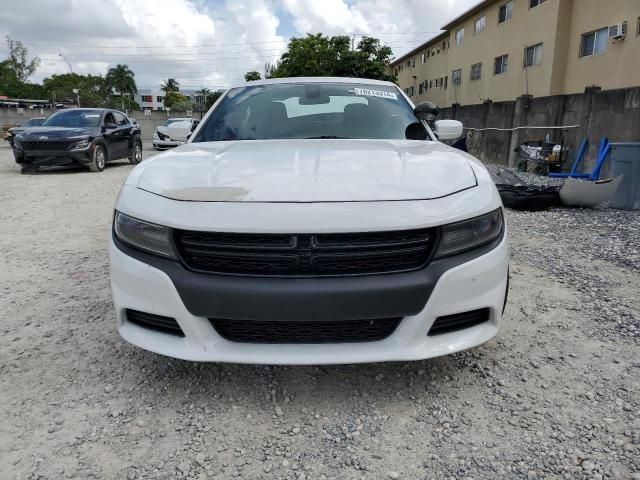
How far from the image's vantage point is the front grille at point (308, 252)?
1.88m

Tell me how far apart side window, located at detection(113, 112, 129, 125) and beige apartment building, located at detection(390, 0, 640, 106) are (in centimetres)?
1556

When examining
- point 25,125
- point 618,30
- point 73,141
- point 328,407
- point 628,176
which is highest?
point 618,30

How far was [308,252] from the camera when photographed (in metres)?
1.88

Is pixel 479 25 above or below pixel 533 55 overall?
above

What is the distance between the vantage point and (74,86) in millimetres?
79562

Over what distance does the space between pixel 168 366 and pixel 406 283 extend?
1.32m

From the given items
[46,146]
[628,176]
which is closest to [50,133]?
[46,146]

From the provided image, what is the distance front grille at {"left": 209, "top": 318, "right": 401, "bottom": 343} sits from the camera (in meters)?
1.98

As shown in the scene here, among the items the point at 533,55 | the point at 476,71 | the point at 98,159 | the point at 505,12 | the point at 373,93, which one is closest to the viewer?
the point at 373,93

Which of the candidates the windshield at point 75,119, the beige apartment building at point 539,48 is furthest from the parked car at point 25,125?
the beige apartment building at point 539,48

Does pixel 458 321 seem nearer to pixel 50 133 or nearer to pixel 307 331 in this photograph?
pixel 307 331

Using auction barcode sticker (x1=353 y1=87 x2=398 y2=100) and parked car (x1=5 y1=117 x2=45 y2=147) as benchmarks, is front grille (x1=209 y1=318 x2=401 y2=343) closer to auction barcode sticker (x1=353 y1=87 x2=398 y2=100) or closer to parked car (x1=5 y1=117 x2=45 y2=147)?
auction barcode sticker (x1=353 y1=87 x2=398 y2=100)

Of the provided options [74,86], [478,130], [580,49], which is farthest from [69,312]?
[74,86]

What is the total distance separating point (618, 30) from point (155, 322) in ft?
61.4
